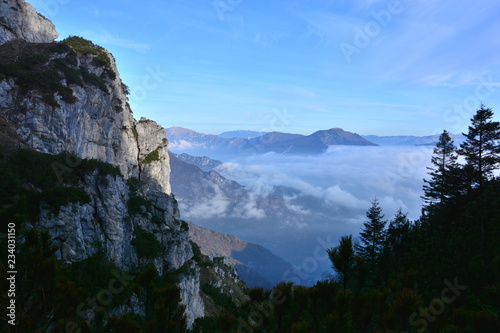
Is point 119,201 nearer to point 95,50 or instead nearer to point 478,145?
point 478,145

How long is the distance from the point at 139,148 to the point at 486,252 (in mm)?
60338

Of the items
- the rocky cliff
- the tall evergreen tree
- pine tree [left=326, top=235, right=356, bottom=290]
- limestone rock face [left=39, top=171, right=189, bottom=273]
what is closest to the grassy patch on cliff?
the rocky cliff

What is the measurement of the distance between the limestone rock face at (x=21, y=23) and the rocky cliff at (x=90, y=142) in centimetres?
19

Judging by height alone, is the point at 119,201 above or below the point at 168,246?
above

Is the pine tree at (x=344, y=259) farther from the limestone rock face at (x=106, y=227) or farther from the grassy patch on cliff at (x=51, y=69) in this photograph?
the grassy patch on cliff at (x=51, y=69)

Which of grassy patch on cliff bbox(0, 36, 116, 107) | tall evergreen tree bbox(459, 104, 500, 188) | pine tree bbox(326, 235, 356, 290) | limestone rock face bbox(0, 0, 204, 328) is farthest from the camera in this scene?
grassy patch on cliff bbox(0, 36, 116, 107)

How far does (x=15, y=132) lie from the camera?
30406 mm

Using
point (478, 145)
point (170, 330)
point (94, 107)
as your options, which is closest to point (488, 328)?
point (170, 330)

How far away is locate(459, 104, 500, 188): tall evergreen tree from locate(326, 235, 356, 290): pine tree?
3416 centimetres

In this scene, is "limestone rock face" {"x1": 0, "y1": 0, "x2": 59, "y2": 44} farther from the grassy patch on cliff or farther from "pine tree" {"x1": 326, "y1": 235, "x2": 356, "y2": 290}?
"pine tree" {"x1": 326, "y1": 235, "x2": 356, "y2": 290}

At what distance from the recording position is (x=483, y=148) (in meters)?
31.7

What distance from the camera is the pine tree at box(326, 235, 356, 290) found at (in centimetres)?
546

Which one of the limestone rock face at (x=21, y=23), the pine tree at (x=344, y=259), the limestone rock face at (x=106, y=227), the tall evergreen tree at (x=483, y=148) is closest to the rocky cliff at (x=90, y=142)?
the limestone rock face at (x=106, y=227)

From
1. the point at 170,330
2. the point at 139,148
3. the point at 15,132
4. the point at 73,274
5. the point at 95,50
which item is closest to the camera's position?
the point at 170,330
